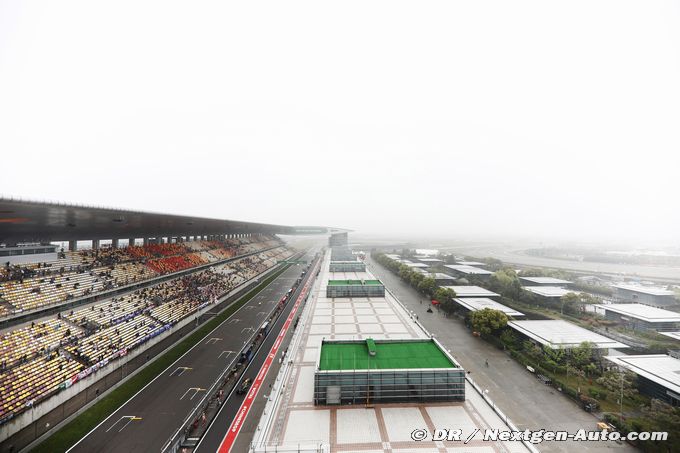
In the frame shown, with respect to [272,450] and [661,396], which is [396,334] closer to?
[272,450]

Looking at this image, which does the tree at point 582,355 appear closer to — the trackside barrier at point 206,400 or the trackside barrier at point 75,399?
the trackside barrier at point 206,400

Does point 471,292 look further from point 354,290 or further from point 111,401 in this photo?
point 111,401

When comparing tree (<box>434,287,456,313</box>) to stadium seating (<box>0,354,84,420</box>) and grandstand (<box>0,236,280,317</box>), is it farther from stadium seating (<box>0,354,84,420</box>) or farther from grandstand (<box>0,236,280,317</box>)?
stadium seating (<box>0,354,84,420</box>)

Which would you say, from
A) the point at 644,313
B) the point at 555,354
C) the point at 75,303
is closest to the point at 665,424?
the point at 555,354

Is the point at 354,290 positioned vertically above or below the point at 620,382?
above

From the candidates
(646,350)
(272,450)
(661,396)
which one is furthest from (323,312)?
(646,350)

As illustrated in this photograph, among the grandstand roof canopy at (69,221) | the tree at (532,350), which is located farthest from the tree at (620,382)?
the grandstand roof canopy at (69,221)

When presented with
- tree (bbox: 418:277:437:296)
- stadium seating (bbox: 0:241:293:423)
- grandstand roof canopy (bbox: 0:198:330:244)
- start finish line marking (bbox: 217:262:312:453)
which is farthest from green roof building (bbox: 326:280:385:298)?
grandstand roof canopy (bbox: 0:198:330:244)
